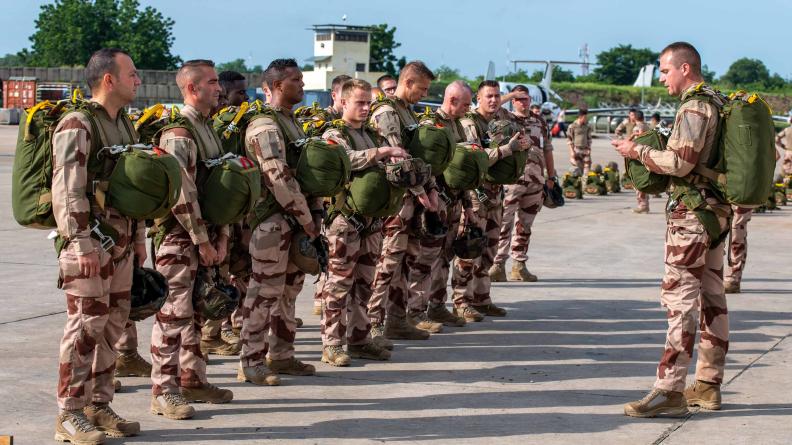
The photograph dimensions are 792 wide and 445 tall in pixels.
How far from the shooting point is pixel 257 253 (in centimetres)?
733

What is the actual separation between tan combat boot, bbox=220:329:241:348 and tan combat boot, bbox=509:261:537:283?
15.6 ft

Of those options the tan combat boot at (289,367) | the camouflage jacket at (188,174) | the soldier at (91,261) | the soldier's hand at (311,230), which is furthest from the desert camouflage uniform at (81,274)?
the tan combat boot at (289,367)

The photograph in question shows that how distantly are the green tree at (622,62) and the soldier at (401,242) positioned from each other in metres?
136

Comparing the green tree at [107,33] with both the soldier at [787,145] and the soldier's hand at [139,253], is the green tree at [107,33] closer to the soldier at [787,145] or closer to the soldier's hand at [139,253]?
the soldier at [787,145]

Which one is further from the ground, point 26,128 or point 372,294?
point 26,128

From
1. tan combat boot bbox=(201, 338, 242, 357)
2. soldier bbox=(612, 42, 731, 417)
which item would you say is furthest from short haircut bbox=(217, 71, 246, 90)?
soldier bbox=(612, 42, 731, 417)

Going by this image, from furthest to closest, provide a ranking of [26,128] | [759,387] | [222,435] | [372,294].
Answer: [372,294] → [759,387] → [222,435] → [26,128]

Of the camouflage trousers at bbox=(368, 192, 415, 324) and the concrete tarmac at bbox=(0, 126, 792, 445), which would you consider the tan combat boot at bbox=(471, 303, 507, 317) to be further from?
the camouflage trousers at bbox=(368, 192, 415, 324)

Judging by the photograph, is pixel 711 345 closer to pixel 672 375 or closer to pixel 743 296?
pixel 672 375

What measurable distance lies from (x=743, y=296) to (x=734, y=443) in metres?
6.13

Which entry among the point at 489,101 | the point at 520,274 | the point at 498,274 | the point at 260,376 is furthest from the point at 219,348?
the point at 520,274

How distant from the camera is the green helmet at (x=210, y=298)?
6676 millimetres

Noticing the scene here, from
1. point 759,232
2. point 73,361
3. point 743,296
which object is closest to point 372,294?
point 73,361

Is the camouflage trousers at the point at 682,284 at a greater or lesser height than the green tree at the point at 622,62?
lesser
